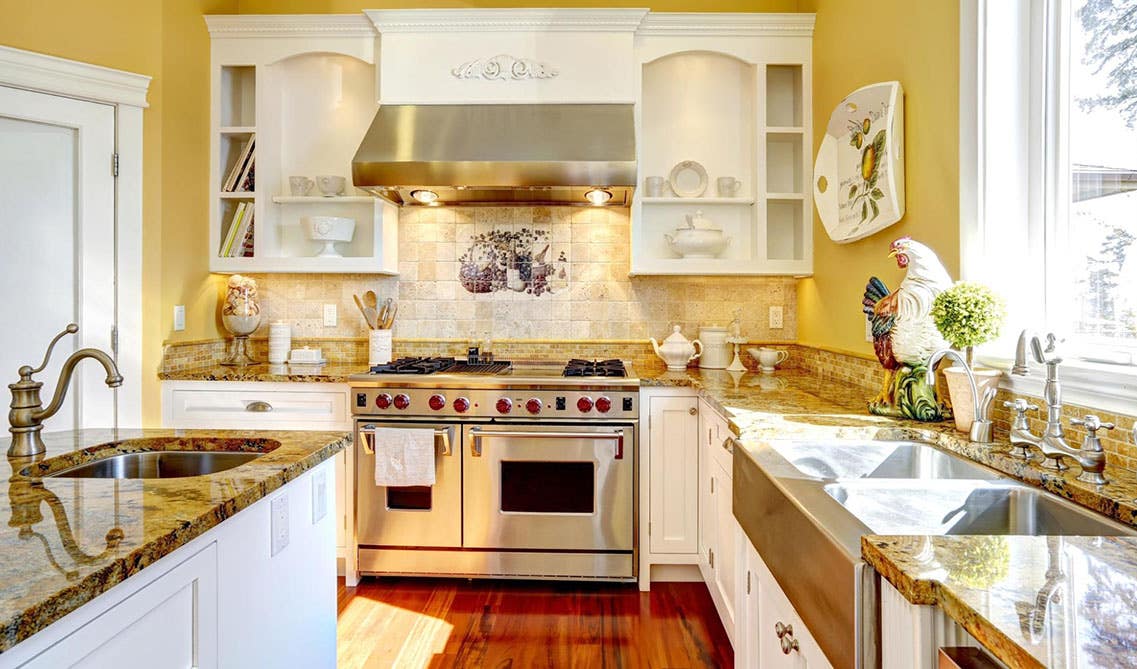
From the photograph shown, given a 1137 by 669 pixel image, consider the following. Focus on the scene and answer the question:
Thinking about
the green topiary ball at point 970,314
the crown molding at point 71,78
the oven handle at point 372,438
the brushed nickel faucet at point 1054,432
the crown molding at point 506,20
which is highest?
the crown molding at point 506,20

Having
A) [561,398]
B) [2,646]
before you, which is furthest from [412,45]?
[2,646]

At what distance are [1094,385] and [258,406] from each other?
2960 mm

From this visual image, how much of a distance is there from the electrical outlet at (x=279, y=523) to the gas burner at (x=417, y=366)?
1404 millimetres

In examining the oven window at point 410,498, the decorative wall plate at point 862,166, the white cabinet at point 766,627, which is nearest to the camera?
the white cabinet at point 766,627

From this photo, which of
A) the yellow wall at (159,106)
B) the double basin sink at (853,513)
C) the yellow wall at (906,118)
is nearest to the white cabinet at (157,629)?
the double basin sink at (853,513)

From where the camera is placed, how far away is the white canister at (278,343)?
3137 mm

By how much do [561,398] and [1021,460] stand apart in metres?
1.65

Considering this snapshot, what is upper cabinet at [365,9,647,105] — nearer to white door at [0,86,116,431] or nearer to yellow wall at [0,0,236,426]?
yellow wall at [0,0,236,426]

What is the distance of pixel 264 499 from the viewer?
49.1 inches

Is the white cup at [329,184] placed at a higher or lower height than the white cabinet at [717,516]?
higher

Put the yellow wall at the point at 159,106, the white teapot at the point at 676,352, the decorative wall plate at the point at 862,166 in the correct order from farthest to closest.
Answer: the white teapot at the point at 676,352
the yellow wall at the point at 159,106
the decorative wall plate at the point at 862,166

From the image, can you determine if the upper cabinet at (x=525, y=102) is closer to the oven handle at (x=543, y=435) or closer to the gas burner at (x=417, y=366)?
the gas burner at (x=417, y=366)

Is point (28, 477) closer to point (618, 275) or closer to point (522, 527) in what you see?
point (522, 527)

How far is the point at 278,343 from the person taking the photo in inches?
123
